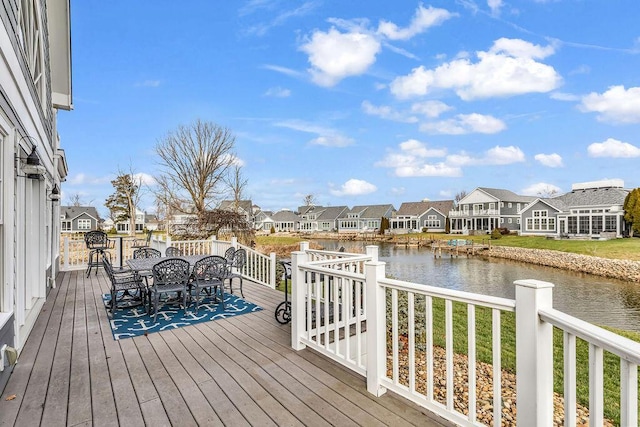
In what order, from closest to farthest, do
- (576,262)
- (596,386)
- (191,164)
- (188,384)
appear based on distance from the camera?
(596,386), (188,384), (576,262), (191,164)

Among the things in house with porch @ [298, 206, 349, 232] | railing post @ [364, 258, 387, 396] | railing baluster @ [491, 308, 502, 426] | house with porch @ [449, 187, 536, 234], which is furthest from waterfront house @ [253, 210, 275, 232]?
railing baluster @ [491, 308, 502, 426]

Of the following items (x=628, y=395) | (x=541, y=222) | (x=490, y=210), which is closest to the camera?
→ (x=628, y=395)

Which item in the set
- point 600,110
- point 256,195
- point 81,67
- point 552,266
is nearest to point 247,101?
point 256,195

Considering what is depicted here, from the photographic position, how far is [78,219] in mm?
43562

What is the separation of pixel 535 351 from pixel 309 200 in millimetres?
59079

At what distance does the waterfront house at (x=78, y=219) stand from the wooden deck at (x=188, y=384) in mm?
47979

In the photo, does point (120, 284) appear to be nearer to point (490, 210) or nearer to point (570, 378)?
point (570, 378)

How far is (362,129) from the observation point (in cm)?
2823

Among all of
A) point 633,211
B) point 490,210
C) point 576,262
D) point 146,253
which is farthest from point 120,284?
point 490,210

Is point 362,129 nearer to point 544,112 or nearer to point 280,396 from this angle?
point 544,112

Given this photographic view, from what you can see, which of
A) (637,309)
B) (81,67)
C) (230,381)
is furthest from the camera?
(81,67)

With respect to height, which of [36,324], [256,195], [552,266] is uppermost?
[256,195]

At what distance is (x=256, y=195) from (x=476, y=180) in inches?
1309

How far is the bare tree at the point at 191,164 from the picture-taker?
19.4 metres
